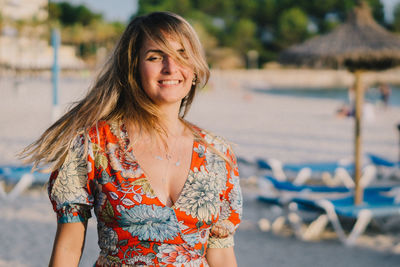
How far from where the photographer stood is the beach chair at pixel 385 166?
27.6 ft

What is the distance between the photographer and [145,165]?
1626 millimetres

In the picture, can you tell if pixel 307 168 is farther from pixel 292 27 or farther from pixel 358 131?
pixel 292 27

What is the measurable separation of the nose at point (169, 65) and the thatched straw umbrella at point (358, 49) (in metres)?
4.75

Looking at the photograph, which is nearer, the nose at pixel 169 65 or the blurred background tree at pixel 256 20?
the nose at pixel 169 65

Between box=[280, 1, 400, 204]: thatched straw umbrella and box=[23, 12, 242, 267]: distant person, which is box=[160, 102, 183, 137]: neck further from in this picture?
box=[280, 1, 400, 204]: thatched straw umbrella

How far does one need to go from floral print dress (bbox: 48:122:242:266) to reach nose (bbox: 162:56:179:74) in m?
0.26

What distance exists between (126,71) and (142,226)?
55cm

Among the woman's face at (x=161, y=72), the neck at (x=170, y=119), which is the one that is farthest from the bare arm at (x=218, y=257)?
the woman's face at (x=161, y=72)

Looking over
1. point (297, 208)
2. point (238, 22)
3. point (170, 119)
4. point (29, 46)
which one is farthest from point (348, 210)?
point (238, 22)

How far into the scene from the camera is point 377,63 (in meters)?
6.47

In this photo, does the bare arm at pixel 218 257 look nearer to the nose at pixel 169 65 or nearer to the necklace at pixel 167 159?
the necklace at pixel 167 159

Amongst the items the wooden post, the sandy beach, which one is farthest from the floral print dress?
the wooden post

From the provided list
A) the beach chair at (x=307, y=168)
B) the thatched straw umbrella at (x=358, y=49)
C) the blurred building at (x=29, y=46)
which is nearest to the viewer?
the thatched straw umbrella at (x=358, y=49)

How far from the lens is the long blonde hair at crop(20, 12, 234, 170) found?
5.44ft
